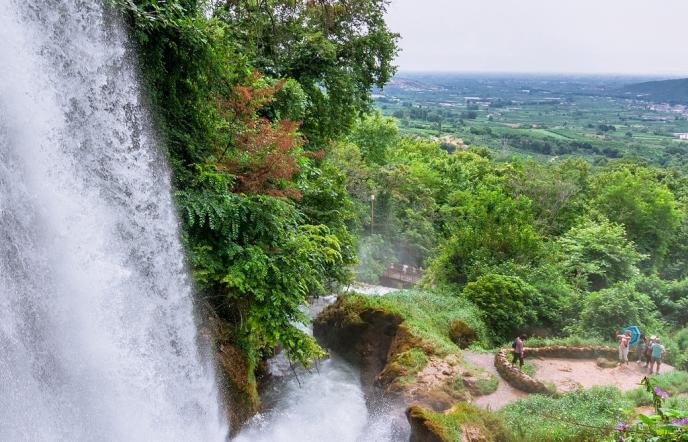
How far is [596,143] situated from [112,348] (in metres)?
102

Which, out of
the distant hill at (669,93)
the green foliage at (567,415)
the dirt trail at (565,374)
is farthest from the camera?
the distant hill at (669,93)

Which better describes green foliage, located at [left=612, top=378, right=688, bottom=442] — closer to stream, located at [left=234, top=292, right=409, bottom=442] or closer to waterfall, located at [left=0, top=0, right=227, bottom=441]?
waterfall, located at [left=0, top=0, right=227, bottom=441]

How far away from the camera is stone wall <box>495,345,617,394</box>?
35.6 feet

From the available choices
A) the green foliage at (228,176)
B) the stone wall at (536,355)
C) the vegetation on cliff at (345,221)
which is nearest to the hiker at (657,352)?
the stone wall at (536,355)

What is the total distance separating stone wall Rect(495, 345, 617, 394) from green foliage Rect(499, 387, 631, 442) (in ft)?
2.12

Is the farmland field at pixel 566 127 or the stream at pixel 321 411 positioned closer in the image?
the stream at pixel 321 411

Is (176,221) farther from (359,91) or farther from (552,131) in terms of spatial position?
(552,131)

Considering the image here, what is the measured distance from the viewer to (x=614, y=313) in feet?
48.6

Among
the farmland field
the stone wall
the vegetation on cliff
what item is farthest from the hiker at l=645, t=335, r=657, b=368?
the farmland field

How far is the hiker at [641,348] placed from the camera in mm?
12768

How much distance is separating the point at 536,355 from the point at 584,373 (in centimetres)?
130

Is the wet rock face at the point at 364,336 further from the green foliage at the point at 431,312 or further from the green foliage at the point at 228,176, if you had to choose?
the green foliage at the point at 228,176

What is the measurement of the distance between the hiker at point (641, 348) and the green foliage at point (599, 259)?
18.6 ft

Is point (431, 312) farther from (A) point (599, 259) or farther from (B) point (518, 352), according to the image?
(A) point (599, 259)
